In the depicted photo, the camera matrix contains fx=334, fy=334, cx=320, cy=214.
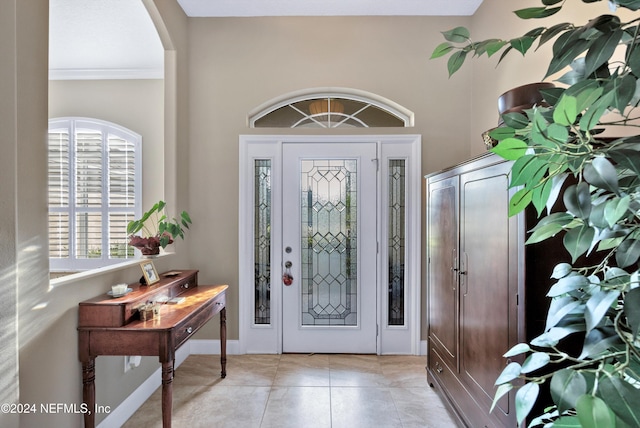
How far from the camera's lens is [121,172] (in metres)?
3.88

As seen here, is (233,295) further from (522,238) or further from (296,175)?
(522,238)

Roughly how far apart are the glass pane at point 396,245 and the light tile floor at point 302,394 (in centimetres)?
46

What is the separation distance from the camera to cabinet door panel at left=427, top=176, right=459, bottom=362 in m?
2.17

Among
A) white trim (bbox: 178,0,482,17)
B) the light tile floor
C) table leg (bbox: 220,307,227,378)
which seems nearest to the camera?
the light tile floor

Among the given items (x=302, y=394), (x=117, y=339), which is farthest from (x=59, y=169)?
(x=302, y=394)

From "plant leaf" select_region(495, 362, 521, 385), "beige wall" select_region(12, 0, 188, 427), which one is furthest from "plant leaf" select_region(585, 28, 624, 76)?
"beige wall" select_region(12, 0, 188, 427)

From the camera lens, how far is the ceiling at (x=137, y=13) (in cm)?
294

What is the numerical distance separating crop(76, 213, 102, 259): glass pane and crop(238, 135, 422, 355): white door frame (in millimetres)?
1855

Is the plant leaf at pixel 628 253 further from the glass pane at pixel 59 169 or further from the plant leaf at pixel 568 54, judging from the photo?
the glass pane at pixel 59 169

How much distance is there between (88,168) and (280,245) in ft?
8.19

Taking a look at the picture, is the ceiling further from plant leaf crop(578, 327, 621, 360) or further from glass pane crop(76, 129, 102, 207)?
Answer: plant leaf crop(578, 327, 621, 360)

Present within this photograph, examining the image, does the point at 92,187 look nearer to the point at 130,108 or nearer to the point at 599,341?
the point at 130,108

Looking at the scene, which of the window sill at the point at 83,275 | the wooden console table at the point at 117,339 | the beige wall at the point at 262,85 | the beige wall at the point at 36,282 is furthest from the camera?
the beige wall at the point at 262,85

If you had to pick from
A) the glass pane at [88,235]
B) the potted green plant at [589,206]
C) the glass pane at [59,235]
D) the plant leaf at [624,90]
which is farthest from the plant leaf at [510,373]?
the glass pane at [59,235]
